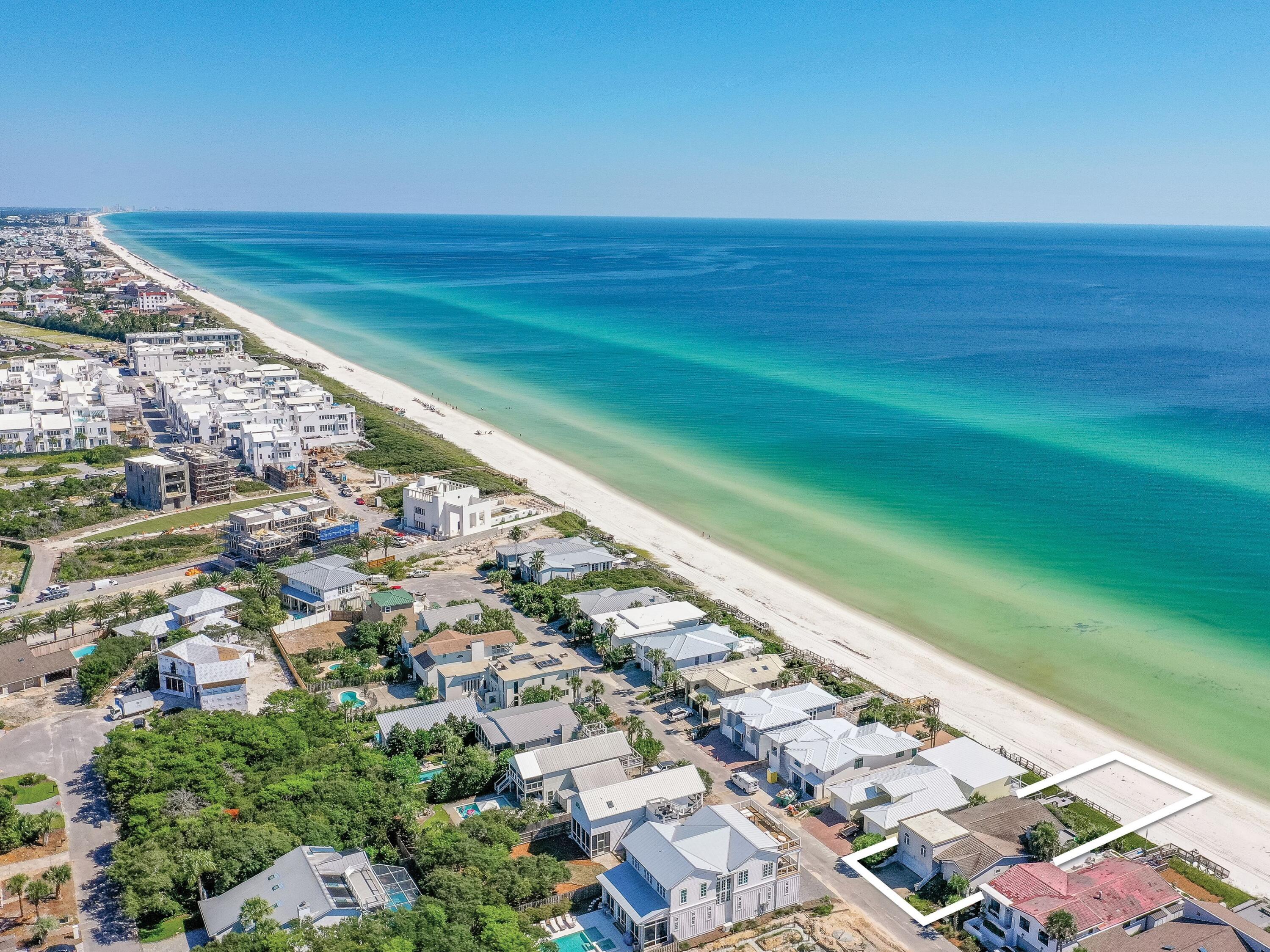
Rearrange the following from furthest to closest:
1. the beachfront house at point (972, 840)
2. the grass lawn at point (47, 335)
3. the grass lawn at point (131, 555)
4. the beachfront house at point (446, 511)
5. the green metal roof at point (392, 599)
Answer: the grass lawn at point (47, 335) < the beachfront house at point (446, 511) < the grass lawn at point (131, 555) < the green metal roof at point (392, 599) < the beachfront house at point (972, 840)

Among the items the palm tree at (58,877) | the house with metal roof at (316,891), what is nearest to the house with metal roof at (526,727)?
the house with metal roof at (316,891)

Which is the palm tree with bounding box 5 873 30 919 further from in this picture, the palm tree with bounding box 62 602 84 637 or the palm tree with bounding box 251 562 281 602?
the palm tree with bounding box 251 562 281 602

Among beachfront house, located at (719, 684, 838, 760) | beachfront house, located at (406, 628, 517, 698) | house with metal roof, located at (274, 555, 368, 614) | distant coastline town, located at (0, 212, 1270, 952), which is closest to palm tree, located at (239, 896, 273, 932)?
distant coastline town, located at (0, 212, 1270, 952)

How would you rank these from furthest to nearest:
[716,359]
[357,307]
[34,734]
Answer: [357,307], [716,359], [34,734]

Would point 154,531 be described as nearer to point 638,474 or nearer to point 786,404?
point 638,474

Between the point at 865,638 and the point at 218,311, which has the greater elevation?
the point at 218,311

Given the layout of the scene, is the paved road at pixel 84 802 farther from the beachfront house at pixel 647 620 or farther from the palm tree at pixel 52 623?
the beachfront house at pixel 647 620

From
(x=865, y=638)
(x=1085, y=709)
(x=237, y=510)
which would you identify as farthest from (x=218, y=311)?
(x=1085, y=709)
